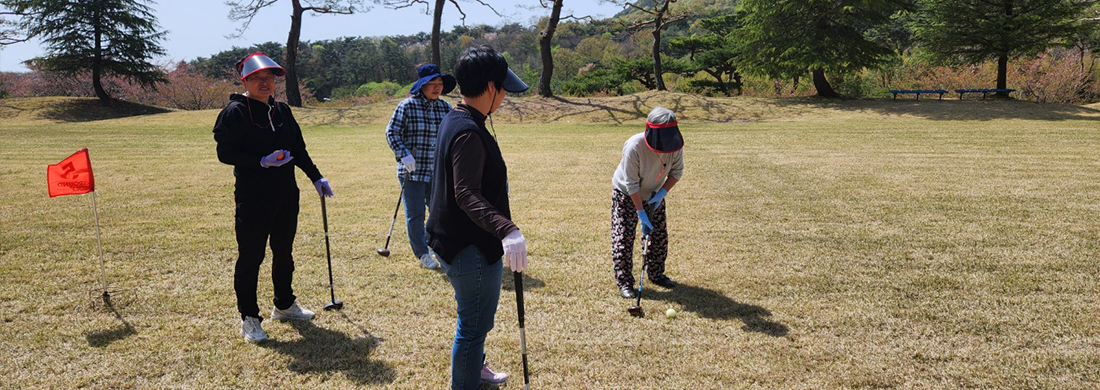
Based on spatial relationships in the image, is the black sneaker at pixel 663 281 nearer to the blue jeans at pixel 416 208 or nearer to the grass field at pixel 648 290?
the grass field at pixel 648 290

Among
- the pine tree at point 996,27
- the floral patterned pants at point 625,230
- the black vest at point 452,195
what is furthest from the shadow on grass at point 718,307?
the pine tree at point 996,27

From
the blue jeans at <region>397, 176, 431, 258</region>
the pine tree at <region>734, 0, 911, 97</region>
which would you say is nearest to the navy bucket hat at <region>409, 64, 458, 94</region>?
the blue jeans at <region>397, 176, 431, 258</region>

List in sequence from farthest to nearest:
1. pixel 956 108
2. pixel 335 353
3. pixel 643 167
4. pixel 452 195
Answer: pixel 956 108, pixel 643 167, pixel 335 353, pixel 452 195

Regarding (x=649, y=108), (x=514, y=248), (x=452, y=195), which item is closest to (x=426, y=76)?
(x=452, y=195)

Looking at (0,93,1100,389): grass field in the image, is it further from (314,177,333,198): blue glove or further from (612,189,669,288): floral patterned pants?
(314,177,333,198): blue glove

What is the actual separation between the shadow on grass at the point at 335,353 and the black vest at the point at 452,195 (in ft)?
4.67

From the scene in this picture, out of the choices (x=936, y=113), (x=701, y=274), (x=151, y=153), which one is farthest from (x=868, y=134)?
(x=151, y=153)

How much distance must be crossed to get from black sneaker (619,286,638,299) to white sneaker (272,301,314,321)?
8.00 ft

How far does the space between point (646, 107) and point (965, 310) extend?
21197 mm

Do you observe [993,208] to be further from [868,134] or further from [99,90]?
[99,90]

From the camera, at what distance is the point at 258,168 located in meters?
4.02

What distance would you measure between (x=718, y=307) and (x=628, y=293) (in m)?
0.72

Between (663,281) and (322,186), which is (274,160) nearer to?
(322,186)

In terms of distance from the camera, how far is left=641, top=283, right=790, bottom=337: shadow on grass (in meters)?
4.53
